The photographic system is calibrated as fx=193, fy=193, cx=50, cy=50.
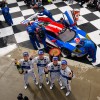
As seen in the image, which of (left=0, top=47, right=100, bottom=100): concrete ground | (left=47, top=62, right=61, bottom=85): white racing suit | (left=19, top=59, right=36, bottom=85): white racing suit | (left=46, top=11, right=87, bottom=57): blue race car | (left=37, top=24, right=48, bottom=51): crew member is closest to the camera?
(left=47, top=62, right=61, bottom=85): white racing suit

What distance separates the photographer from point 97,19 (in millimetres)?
8359

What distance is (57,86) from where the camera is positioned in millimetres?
5477

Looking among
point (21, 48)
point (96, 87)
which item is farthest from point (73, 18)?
point (96, 87)

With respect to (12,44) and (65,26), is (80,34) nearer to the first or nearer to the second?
(65,26)

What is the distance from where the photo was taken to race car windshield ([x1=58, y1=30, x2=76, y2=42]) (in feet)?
21.5

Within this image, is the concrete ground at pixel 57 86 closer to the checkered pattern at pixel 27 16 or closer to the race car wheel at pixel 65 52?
the race car wheel at pixel 65 52

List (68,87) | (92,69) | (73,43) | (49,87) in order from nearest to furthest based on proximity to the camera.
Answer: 1. (68,87)
2. (49,87)
3. (92,69)
4. (73,43)

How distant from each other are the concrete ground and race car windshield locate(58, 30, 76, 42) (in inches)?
33.4

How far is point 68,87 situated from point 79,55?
1.55 metres

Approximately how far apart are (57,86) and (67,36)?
193cm

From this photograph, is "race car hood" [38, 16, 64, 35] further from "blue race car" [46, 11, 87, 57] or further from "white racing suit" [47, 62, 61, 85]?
"white racing suit" [47, 62, 61, 85]

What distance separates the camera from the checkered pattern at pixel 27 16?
7543mm

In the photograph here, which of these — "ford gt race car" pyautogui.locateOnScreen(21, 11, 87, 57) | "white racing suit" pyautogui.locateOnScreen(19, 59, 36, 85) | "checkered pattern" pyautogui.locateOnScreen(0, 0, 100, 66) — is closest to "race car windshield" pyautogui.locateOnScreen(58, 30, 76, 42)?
"ford gt race car" pyautogui.locateOnScreen(21, 11, 87, 57)

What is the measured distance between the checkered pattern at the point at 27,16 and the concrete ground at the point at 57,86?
148cm
